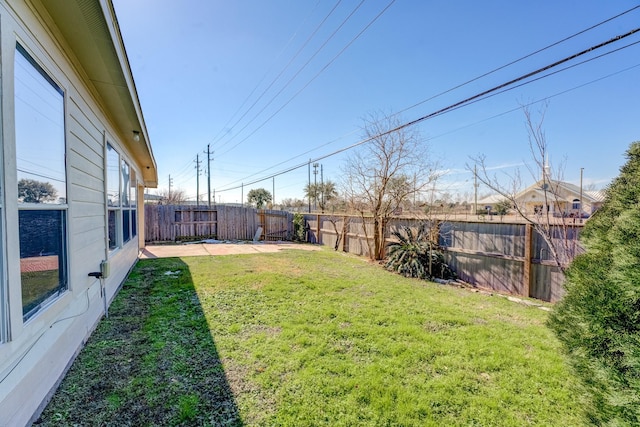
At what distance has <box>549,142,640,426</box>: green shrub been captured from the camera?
46.3 inches

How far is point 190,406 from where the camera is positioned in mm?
1936

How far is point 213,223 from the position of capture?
13234 mm

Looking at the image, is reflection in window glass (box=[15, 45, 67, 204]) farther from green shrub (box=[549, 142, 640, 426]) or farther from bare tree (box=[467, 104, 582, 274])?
bare tree (box=[467, 104, 582, 274])

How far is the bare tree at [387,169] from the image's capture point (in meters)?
8.04

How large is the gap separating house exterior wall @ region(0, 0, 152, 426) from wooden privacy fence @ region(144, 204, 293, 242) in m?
9.17

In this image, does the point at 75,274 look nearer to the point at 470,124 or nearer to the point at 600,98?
the point at 600,98

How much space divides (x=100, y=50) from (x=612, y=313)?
413cm

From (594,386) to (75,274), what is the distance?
391 centimetres

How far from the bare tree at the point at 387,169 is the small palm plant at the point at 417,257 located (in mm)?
1016

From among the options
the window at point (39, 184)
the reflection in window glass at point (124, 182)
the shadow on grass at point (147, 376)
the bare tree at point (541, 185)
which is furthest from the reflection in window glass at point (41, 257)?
the bare tree at point (541, 185)

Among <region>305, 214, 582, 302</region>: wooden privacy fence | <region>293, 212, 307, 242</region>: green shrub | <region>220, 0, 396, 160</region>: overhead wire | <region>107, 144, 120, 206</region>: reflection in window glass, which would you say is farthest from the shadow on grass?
<region>293, 212, 307, 242</region>: green shrub

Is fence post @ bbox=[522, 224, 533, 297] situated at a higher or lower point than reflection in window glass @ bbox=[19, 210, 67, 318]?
lower

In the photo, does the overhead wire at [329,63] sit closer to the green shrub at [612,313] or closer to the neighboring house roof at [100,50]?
the neighboring house roof at [100,50]

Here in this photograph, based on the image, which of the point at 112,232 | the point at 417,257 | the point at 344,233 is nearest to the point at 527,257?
the point at 417,257
